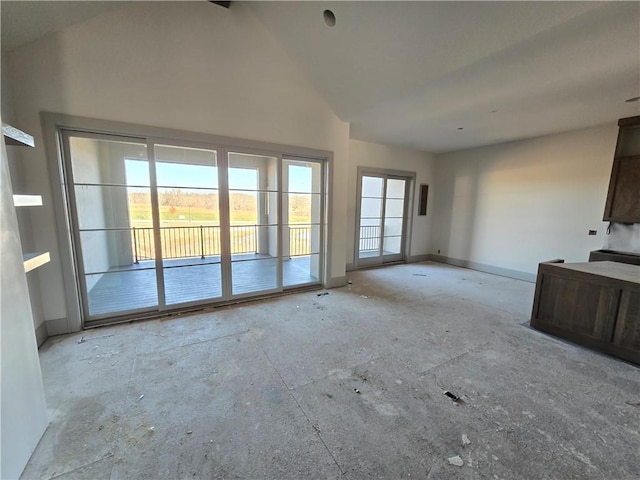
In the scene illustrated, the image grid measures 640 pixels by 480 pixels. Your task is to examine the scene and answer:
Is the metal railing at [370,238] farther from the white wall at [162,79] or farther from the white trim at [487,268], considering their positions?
the white wall at [162,79]

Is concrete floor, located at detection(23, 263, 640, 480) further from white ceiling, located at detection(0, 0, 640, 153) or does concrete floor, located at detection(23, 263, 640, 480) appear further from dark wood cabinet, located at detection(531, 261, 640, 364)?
white ceiling, located at detection(0, 0, 640, 153)

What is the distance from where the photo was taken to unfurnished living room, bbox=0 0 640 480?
1571 mm

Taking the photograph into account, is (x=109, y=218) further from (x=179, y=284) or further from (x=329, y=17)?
(x=329, y=17)

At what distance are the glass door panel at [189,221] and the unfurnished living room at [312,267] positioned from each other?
91mm

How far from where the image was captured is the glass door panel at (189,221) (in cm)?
359

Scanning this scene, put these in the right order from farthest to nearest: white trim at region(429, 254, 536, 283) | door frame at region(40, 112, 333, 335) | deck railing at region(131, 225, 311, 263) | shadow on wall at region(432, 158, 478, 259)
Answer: shadow on wall at region(432, 158, 478, 259) → deck railing at region(131, 225, 311, 263) → white trim at region(429, 254, 536, 283) → door frame at region(40, 112, 333, 335)

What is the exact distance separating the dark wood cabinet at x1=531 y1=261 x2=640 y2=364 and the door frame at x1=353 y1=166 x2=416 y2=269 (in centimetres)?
335

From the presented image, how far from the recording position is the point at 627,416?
1.85 meters

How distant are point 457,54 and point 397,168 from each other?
12.5ft

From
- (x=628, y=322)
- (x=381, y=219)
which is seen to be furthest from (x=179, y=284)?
(x=628, y=322)

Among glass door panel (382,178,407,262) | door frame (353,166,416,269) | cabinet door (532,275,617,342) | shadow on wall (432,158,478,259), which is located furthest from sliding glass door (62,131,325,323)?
shadow on wall (432,158,478,259)

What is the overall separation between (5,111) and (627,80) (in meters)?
6.11

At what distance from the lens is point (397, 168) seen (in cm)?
624

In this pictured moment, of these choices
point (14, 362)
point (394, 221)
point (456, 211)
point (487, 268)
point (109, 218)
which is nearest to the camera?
point (14, 362)
